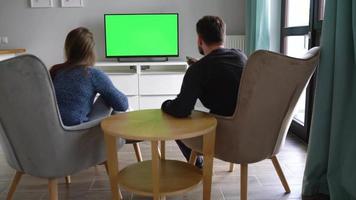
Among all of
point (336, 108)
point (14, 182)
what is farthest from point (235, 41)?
point (14, 182)

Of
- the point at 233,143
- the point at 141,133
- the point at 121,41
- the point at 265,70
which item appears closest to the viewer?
the point at 141,133

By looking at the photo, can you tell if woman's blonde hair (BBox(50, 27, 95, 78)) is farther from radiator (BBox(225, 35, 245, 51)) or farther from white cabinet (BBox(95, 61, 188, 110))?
radiator (BBox(225, 35, 245, 51))

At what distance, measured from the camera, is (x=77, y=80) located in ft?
6.26

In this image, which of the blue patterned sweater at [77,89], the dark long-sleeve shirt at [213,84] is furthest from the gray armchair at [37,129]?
the dark long-sleeve shirt at [213,84]

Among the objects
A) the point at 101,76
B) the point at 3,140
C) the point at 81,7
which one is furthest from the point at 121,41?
the point at 3,140

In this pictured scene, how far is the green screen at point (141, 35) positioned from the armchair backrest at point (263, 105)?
9.54ft

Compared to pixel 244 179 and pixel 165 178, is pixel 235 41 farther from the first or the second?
pixel 165 178

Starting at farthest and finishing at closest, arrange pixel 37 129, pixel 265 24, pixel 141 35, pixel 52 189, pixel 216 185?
pixel 141 35 < pixel 265 24 < pixel 216 185 < pixel 52 189 < pixel 37 129

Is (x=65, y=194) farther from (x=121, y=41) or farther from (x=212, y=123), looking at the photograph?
(x=121, y=41)

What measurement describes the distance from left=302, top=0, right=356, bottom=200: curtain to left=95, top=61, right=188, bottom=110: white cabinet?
2.61 meters

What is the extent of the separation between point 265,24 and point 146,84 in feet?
5.51

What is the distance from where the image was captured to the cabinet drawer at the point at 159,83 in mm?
4422

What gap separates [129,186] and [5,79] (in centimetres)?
78

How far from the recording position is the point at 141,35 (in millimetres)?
4609
